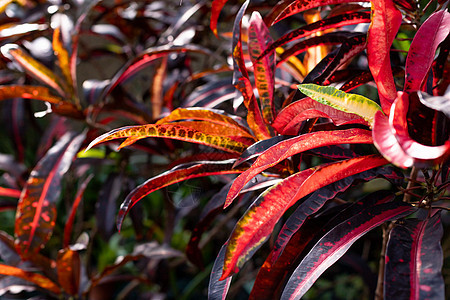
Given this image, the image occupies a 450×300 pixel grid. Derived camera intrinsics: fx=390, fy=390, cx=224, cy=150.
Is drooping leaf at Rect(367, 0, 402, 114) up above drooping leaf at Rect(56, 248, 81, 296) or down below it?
above

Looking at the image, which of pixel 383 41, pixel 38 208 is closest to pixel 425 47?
pixel 383 41

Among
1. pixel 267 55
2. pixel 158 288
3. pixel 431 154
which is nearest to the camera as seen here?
pixel 431 154

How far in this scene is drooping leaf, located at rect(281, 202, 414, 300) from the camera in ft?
1.34

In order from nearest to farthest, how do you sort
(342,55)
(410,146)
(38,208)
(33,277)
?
(410,146) → (342,55) → (38,208) → (33,277)

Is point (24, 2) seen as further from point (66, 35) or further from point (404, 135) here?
point (404, 135)

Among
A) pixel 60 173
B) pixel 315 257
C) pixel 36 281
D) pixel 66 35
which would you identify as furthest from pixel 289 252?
pixel 66 35

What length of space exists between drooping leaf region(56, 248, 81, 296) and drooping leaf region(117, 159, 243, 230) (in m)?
0.37

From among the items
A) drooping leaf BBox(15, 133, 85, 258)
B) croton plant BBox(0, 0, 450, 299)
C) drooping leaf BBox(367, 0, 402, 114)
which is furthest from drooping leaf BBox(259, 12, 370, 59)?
drooping leaf BBox(15, 133, 85, 258)

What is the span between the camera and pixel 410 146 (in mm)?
307

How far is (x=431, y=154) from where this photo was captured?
0.98ft

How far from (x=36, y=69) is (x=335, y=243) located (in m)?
0.78

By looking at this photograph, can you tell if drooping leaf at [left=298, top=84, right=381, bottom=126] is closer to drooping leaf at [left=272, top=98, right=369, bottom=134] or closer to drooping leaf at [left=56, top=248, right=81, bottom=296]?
drooping leaf at [left=272, top=98, right=369, bottom=134]

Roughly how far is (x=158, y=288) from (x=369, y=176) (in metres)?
A: 0.93

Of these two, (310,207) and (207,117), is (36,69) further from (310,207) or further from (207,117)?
(310,207)
